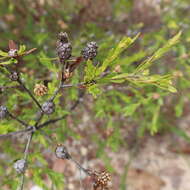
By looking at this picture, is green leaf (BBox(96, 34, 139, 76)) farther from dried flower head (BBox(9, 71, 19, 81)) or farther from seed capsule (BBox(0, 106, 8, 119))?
seed capsule (BBox(0, 106, 8, 119))

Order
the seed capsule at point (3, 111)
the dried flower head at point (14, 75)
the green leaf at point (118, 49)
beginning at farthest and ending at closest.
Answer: the seed capsule at point (3, 111)
the dried flower head at point (14, 75)
the green leaf at point (118, 49)

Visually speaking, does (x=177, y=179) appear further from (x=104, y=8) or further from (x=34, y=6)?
(x=34, y=6)

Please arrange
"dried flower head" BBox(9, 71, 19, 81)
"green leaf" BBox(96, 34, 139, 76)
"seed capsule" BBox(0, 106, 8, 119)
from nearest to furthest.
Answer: "green leaf" BBox(96, 34, 139, 76), "dried flower head" BBox(9, 71, 19, 81), "seed capsule" BBox(0, 106, 8, 119)

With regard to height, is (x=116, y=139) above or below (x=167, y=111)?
below

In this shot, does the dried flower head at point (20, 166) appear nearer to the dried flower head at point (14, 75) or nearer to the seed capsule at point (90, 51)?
the dried flower head at point (14, 75)

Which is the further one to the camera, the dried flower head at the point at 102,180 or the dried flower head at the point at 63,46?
the dried flower head at the point at 102,180

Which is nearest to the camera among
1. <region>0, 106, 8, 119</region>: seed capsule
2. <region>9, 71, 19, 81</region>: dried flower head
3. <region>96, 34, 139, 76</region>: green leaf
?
<region>96, 34, 139, 76</region>: green leaf

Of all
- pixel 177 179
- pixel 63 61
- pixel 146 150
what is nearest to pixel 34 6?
pixel 146 150

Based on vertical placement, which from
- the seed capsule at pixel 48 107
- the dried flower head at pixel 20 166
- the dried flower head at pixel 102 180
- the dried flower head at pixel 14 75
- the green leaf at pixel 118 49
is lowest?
the dried flower head at pixel 102 180

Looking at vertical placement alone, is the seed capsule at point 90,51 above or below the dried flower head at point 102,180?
above

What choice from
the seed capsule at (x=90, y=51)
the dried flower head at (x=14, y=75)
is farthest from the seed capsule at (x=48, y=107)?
the seed capsule at (x=90, y=51)

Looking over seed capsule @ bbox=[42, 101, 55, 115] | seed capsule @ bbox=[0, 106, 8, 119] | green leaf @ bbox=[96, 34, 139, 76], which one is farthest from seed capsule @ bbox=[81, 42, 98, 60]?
seed capsule @ bbox=[0, 106, 8, 119]
